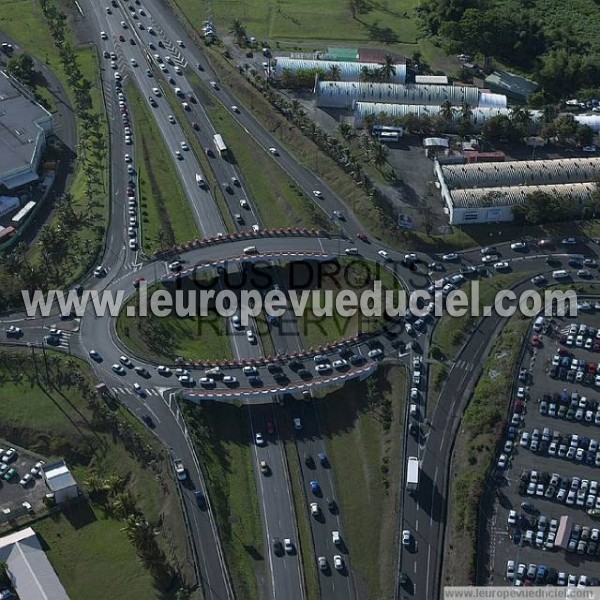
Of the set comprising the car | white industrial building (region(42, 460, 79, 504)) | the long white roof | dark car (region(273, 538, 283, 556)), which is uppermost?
the long white roof

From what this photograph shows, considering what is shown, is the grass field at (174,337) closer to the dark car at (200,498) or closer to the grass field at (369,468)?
the grass field at (369,468)

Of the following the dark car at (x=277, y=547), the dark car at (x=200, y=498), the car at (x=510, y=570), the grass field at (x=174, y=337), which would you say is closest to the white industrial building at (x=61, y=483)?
the dark car at (x=200, y=498)

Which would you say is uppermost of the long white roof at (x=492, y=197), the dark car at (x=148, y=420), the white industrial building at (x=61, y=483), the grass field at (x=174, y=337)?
the long white roof at (x=492, y=197)

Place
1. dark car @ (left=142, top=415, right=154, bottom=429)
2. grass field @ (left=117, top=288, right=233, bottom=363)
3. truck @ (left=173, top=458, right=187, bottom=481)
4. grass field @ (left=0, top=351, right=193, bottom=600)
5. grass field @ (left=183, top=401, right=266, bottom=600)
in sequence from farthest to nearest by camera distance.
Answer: grass field @ (left=117, top=288, right=233, bottom=363)
dark car @ (left=142, top=415, right=154, bottom=429)
truck @ (left=173, top=458, right=187, bottom=481)
grass field @ (left=183, top=401, right=266, bottom=600)
grass field @ (left=0, top=351, right=193, bottom=600)

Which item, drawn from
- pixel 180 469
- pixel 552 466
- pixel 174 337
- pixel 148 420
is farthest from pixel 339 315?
pixel 552 466

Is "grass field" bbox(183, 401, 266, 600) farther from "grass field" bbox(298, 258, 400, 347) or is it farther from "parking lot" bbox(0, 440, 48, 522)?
"parking lot" bbox(0, 440, 48, 522)

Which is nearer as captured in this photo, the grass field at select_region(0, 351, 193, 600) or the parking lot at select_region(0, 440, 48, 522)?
the grass field at select_region(0, 351, 193, 600)

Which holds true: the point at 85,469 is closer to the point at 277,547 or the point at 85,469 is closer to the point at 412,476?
the point at 277,547

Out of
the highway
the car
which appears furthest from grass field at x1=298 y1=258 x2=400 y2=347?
the car
